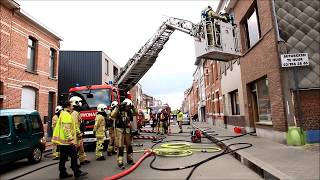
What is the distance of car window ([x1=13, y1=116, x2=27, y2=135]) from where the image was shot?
28.6 feet

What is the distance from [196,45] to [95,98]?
5323 millimetres

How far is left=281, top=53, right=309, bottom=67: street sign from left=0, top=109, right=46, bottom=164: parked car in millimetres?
8938

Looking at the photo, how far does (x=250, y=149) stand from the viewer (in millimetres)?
9664

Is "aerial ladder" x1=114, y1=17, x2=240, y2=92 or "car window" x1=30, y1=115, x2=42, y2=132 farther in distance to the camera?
"aerial ladder" x1=114, y1=17, x2=240, y2=92

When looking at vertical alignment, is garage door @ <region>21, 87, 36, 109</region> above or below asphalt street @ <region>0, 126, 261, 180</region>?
above

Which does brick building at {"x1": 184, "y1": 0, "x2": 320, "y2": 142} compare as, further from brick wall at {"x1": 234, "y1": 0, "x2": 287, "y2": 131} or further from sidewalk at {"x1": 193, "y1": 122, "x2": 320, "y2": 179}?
sidewalk at {"x1": 193, "y1": 122, "x2": 320, "y2": 179}

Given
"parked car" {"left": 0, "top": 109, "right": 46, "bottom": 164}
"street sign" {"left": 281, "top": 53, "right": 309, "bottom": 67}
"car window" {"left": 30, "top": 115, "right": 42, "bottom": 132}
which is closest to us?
"parked car" {"left": 0, "top": 109, "right": 46, "bottom": 164}

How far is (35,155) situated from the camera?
9523mm

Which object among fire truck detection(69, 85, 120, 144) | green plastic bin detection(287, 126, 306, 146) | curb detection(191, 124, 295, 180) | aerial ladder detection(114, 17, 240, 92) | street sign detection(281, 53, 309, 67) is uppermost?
aerial ladder detection(114, 17, 240, 92)

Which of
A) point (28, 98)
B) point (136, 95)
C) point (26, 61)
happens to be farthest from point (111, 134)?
point (136, 95)

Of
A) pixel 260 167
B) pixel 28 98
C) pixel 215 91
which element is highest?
pixel 215 91

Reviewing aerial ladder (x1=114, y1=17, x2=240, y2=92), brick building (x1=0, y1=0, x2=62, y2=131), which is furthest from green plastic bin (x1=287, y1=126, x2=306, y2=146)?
brick building (x1=0, y1=0, x2=62, y2=131)

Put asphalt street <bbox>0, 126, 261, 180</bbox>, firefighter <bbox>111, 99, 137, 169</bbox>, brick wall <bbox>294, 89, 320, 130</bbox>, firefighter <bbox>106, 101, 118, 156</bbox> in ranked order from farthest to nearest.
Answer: firefighter <bbox>106, 101, 118, 156</bbox>
brick wall <bbox>294, 89, 320, 130</bbox>
firefighter <bbox>111, 99, 137, 169</bbox>
asphalt street <bbox>0, 126, 261, 180</bbox>

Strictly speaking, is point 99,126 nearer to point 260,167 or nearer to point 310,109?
point 260,167
